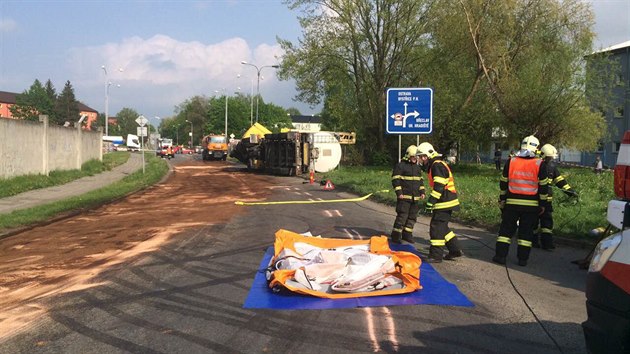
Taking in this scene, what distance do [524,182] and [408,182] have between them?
2326 mm

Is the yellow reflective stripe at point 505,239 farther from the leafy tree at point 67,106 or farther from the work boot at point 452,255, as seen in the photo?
the leafy tree at point 67,106

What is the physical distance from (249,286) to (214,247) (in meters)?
2.63

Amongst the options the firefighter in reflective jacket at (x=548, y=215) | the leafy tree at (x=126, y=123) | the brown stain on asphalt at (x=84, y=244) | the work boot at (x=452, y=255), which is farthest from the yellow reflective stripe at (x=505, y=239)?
the leafy tree at (x=126, y=123)

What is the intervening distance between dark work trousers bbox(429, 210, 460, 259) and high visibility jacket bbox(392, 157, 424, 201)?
4.77ft

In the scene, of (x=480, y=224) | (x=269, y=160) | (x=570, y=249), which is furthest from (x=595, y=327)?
(x=269, y=160)

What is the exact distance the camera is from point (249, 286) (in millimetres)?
6234

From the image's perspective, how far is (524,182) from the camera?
739cm

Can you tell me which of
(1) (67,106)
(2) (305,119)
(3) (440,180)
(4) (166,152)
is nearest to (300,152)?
(3) (440,180)

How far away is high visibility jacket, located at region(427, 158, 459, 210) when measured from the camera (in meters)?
7.84

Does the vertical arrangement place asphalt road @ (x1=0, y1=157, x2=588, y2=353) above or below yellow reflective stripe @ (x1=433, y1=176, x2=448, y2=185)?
below

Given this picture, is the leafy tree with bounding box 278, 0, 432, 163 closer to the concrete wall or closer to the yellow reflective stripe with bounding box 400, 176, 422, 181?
the concrete wall

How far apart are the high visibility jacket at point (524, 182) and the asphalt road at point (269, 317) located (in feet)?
3.10

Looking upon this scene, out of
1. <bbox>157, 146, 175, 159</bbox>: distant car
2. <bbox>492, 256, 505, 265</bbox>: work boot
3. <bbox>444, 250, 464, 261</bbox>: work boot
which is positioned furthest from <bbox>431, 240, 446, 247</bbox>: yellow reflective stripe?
<bbox>157, 146, 175, 159</bbox>: distant car

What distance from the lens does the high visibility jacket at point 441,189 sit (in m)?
7.84
